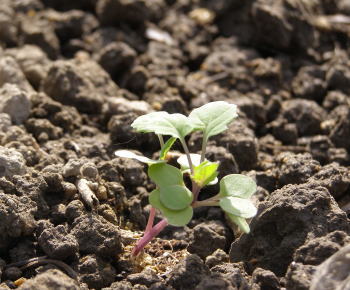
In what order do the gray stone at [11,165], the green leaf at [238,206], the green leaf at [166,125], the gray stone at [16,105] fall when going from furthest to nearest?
the gray stone at [16,105]
the gray stone at [11,165]
the green leaf at [166,125]
the green leaf at [238,206]

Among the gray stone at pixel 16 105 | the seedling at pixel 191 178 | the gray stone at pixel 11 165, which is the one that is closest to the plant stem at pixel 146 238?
the seedling at pixel 191 178

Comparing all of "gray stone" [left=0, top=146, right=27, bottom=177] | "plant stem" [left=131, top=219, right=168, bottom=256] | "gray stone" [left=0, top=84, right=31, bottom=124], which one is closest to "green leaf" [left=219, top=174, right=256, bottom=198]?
"plant stem" [left=131, top=219, right=168, bottom=256]

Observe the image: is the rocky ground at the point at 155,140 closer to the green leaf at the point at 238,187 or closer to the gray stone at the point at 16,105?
the gray stone at the point at 16,105

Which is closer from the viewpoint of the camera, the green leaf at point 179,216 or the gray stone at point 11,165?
the green leaf at point 179,216

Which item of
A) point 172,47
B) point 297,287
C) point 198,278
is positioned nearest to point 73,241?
point 198,278

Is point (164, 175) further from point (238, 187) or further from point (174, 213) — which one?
point (238, 187)

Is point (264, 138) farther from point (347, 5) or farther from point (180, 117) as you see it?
point (347, 5)

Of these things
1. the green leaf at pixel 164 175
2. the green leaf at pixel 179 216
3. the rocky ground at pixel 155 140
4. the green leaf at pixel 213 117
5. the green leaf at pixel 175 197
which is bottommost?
the rocky ground at pixel 155 140

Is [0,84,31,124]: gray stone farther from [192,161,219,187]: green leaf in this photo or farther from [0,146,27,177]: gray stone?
[192,161,219,187]: green leaf
